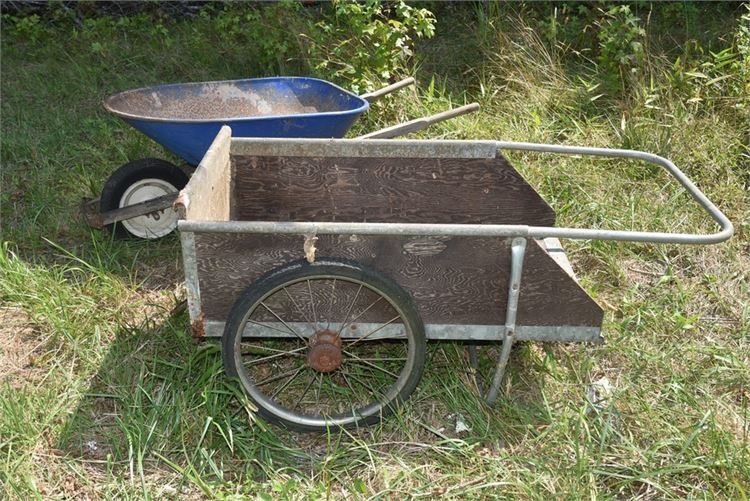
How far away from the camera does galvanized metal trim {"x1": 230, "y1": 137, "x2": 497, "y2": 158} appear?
350cm

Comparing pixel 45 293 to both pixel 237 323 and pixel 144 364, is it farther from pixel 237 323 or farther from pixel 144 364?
pixel 237 323

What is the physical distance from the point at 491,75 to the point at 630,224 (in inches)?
71.2

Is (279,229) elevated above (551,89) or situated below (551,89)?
above

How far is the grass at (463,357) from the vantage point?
283 centimetres

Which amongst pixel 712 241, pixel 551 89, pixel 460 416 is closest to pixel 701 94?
pixel 551 89

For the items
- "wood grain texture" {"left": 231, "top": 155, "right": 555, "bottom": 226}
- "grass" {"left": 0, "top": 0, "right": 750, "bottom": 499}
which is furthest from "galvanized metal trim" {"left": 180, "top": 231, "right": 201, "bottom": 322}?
"wood grain texture" {"left": 231, "top": 155, "right": 555, "bottom": 226}

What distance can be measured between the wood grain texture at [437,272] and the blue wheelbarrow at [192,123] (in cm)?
108

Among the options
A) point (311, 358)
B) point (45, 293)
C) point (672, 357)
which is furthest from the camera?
point (45, 293)

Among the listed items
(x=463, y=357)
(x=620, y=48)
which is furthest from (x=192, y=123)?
(x=620, y=48)

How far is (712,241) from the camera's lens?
266 centimetres

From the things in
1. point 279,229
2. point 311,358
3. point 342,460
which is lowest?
point 342,460

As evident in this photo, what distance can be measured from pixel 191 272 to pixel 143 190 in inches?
63.9

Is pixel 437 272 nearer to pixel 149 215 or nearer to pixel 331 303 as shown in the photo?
pixel 331 303

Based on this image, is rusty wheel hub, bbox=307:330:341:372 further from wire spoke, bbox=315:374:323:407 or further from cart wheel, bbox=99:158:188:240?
cart wheel, bbox=99:158:188:240
